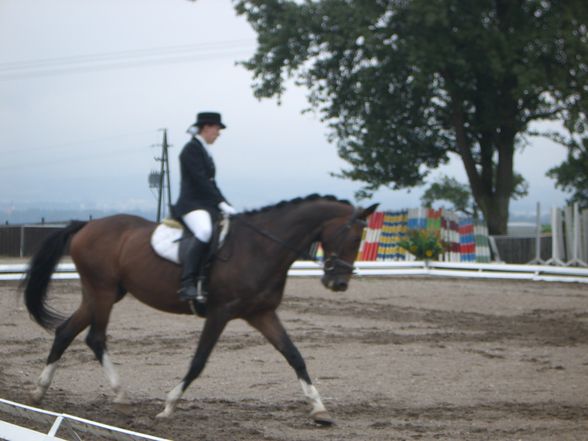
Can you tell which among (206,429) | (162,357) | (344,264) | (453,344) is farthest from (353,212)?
(453,344)

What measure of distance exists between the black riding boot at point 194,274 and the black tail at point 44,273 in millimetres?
1544

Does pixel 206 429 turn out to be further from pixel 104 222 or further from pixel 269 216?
pixel 104 222

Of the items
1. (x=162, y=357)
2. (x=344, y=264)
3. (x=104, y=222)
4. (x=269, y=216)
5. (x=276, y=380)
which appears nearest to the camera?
(x=344, y=264)

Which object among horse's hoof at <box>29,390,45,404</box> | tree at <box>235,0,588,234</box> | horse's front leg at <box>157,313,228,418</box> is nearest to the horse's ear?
horse's front leg at <box>157,313,228,418</box>

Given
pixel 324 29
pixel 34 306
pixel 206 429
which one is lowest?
pixel 206 429

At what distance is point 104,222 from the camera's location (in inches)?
356

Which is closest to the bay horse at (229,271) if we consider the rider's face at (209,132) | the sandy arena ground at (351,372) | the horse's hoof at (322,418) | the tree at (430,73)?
the horse's hoof at (322,418)

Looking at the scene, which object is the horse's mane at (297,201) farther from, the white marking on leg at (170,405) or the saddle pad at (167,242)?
the white marking on leg at (170,405)

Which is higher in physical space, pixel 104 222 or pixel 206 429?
pixel 104 222

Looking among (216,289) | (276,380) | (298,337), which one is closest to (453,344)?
(298,337)

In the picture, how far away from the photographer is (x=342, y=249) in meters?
7.96

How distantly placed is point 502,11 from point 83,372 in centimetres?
2743

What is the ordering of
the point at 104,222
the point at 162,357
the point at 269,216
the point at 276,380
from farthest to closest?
the point at 162,357 → the point at 276,380 → the point at 104,222 → the point at 269,216

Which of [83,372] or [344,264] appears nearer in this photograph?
[344,264]
